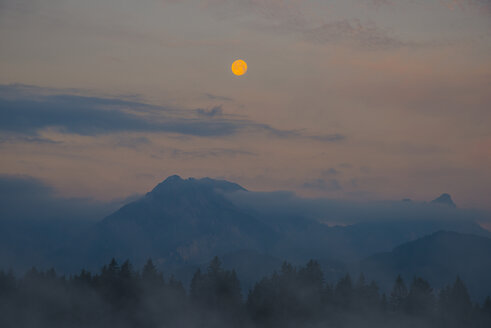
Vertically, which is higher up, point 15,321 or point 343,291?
point 343,291

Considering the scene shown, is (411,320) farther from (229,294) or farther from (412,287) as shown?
(229,294)

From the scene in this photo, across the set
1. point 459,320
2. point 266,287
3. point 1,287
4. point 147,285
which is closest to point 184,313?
point 147,285

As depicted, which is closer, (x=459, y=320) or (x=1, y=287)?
(x=459, y=320)

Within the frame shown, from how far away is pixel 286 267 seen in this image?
131 meters

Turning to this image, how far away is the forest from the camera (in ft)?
391

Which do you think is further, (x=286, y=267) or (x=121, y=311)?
(x=286, y=267)

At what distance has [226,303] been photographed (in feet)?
407

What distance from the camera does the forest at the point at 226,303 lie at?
119 m

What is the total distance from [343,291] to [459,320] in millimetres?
23072

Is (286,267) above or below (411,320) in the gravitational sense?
above

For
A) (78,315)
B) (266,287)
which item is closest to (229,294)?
(266,287)

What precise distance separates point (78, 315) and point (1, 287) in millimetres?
20502

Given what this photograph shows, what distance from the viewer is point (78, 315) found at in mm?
119438

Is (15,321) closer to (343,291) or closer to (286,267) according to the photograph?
(286,267)
